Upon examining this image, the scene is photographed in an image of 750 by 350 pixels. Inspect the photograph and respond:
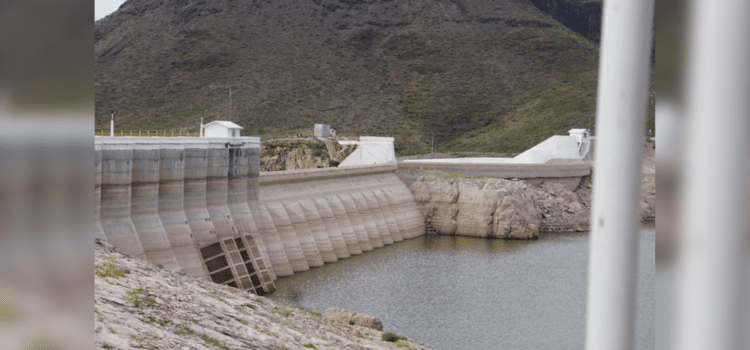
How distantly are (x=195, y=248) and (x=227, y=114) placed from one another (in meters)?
49.9

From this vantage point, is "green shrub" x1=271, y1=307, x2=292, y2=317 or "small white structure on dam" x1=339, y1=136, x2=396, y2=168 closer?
"green shrub" x1=271, y1=307, x2=292, y2=317

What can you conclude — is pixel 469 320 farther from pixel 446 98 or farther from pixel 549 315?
pixel 446 98

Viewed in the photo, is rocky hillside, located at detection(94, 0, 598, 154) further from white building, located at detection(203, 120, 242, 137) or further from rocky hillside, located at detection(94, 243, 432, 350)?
rocky hillside, located at detection(94, 243, 432, 350)

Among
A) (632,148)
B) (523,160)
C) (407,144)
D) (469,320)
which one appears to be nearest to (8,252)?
(632,148)

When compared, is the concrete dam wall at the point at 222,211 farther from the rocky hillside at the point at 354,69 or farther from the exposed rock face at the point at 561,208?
the rocky hillside at the point at 354,69

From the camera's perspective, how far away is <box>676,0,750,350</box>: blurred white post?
80.1 inches

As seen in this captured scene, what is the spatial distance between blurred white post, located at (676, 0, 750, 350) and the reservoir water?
16.6 meters

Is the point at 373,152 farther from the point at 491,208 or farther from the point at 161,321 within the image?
the point at 161,321

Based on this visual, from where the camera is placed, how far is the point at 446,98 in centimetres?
8244

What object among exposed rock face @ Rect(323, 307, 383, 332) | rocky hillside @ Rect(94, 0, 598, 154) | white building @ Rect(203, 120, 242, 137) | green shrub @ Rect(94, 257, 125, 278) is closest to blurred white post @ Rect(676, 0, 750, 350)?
green shrub @ Rect(94, 257, 125, 278)

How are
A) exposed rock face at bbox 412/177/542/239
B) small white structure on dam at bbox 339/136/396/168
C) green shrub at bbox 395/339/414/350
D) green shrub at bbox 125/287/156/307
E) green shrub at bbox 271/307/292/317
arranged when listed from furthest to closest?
small white structure on dam at bbox 339/136/396/168, exposed rock face at bbox 412/177/542/239, green shrub at bbox 395/339/414/350, green shrub at bbox 271/307/292/317, green shrub at bbox 125/287/156/307

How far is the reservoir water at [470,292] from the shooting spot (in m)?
21.9

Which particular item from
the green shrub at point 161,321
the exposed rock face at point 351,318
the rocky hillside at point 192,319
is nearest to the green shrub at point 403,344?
the rocky hillside at point 192,319

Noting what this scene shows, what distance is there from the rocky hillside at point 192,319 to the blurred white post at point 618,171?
803cm
